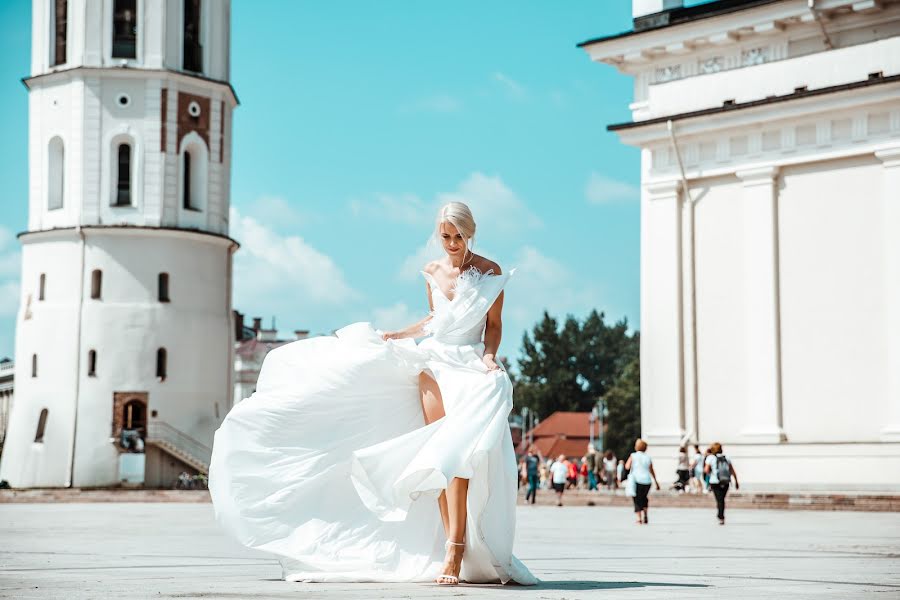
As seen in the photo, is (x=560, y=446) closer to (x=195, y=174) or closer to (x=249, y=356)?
(x=249, y=356)

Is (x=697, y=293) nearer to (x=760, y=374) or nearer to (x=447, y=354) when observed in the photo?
(x=760, y=374)

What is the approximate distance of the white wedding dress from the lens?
319 inches

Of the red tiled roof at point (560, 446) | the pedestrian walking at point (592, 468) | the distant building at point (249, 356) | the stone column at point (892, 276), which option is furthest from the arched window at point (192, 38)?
the red tiled roof at point (560, 446)

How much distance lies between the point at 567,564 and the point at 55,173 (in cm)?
5383

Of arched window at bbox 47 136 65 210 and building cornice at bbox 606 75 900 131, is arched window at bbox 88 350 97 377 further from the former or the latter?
building cornice at bbox 606 75 900 131

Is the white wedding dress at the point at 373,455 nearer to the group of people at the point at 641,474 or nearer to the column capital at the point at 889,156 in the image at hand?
the group of people at the point at 641,474

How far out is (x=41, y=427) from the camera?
5966 cm

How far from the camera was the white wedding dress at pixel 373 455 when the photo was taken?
Answer: 8.10 metres

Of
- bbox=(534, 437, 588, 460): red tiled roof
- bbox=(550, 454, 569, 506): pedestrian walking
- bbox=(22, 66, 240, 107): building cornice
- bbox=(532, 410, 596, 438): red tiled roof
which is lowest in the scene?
bbox=(534, 437, 588, 460): red tiled roof

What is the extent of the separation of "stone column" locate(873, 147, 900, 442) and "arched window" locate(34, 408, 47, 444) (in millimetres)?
37999

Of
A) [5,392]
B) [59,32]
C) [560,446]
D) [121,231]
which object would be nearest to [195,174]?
[121,231]

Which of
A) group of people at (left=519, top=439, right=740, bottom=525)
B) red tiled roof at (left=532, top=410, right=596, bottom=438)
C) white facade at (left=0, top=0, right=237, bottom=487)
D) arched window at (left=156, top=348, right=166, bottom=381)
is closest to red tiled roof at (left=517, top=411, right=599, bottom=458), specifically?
red tiled roof at (left=532, top=410, right=596, bottom=438)

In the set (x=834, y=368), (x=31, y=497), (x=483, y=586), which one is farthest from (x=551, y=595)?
(x=31, y=497)

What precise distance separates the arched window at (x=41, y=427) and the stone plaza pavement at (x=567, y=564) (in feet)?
133
